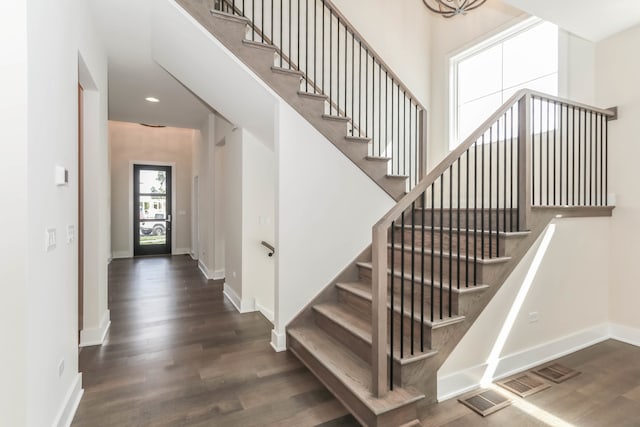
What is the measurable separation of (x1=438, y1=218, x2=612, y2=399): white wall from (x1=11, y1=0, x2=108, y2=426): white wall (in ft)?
7.48

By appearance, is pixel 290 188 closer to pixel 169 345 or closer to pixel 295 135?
pixel 295 135

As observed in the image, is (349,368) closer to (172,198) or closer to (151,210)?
(172,198)

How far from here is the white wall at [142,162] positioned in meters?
8.34

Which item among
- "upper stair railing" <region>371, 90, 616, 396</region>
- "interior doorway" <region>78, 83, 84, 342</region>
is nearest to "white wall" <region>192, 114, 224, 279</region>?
"interior doorway" <region>78, 83, 84, 342</region>

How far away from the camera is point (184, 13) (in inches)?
107

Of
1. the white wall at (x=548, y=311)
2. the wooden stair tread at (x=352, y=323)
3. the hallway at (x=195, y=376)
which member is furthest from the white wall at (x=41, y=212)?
the white wall at (x=548, y=311)

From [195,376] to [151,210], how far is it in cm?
734

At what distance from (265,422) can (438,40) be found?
210 inches

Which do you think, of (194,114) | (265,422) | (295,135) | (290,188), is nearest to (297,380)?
(265,422)

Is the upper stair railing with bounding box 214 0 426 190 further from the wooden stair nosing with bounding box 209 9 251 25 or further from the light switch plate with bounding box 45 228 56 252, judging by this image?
the light switch plate with bounding box 45 228 56 252

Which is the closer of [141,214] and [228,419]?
→ [228,419]

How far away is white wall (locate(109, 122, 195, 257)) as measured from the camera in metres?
8.34

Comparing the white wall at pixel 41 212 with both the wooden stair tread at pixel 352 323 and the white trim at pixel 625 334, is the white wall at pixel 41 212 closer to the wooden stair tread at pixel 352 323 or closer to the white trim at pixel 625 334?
the wooden stair tread at pixel 352 323

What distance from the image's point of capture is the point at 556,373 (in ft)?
8.32
